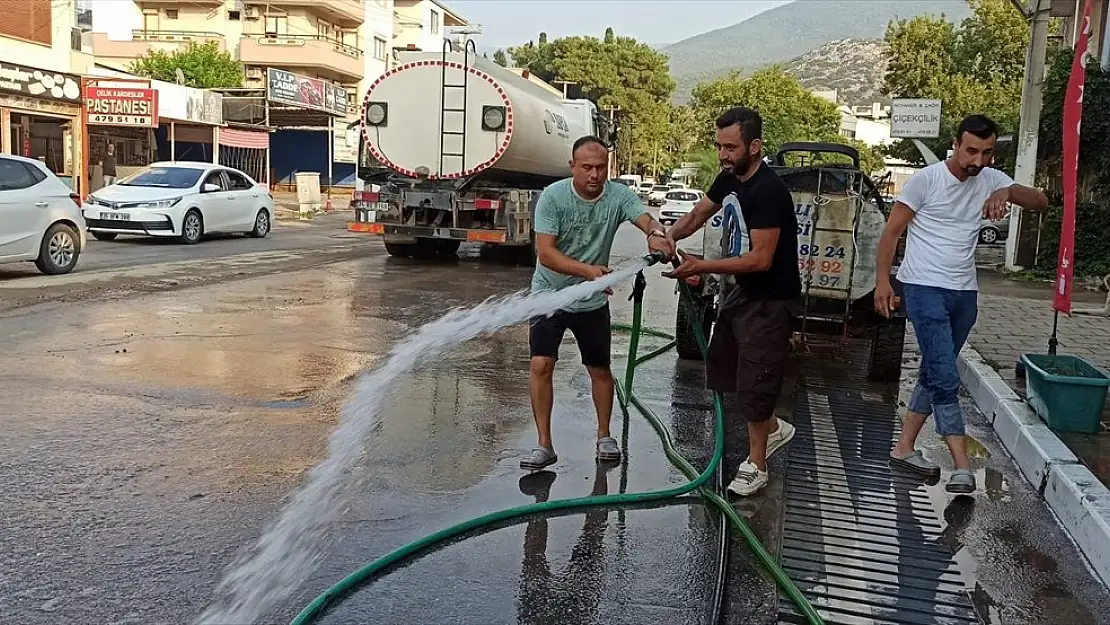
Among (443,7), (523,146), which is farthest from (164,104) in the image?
(443,7)

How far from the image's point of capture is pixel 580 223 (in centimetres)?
512

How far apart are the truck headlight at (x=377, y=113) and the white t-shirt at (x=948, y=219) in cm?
1135

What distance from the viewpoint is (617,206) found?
522 cm

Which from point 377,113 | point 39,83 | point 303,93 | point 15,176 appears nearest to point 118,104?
point 39,83

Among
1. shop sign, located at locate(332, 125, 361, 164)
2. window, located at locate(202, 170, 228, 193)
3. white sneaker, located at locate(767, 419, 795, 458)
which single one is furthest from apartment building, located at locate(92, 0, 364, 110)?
white sneaker, located at locate(767, 419, 795, 458)

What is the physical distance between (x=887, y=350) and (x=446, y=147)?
891 cm

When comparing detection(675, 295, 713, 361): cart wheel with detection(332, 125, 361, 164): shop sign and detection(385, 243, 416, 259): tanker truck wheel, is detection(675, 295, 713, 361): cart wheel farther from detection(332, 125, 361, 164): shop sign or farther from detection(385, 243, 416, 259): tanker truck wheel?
detection(332, 125, 361, 164): shop sign

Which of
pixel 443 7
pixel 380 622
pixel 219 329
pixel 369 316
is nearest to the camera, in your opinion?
pixel 380 622

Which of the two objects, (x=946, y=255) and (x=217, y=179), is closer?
(x=946, y=255)

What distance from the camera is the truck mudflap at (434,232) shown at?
608 inches

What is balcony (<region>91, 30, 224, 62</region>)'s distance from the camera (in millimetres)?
47906

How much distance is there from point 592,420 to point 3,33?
24590 millimetres

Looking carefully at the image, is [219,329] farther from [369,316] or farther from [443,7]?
[443,7]

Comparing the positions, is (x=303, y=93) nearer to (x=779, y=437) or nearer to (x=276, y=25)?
(x=276, y=25)
